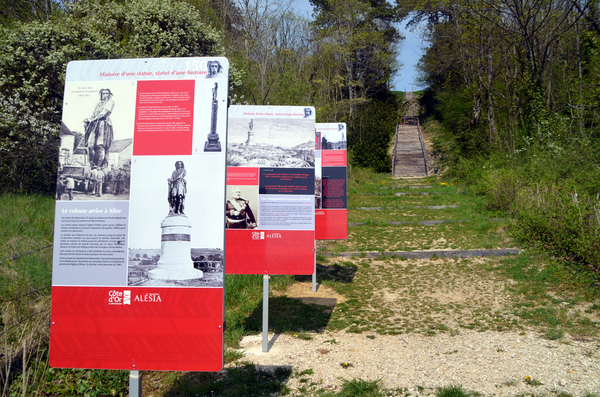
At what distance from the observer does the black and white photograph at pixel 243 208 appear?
4.68m

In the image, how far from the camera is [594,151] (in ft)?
36.2

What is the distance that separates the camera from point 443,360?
13.4 ft

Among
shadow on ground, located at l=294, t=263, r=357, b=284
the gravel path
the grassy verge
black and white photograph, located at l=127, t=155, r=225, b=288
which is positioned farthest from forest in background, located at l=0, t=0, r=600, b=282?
black and white photograph, located at l=127, t=155, r=225, b=288

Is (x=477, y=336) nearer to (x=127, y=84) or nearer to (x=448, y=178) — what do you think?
(x=127, y=84)

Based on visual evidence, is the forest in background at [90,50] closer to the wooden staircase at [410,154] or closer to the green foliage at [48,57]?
the green foliage at [48,57]

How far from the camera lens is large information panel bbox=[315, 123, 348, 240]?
7.47 m

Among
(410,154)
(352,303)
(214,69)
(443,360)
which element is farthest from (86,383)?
(410,154)

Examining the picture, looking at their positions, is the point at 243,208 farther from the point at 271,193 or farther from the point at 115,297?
the point at 115,297

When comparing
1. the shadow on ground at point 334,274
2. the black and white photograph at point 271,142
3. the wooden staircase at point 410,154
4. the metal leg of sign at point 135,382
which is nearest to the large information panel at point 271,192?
the black and white photograph at point 271,142

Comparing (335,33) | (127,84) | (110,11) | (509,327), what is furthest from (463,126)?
(127,84)

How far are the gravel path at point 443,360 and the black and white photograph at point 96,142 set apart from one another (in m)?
2.39

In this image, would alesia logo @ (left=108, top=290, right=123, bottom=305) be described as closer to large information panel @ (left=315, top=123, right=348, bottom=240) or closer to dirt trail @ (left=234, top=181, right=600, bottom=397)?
dirt trail @ (left=234, top=181, right=600, bottom=397)

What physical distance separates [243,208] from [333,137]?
11.5 ft

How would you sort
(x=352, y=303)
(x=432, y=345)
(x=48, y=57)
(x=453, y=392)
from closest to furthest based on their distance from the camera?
(x=453, y=392) → (x=432, y=345) → (x=352, y=303) → (x=48, y=57)
